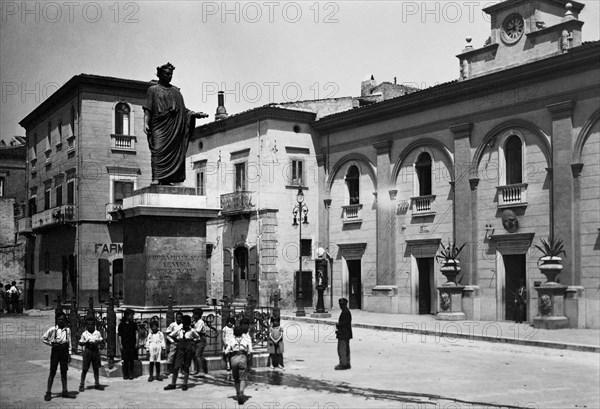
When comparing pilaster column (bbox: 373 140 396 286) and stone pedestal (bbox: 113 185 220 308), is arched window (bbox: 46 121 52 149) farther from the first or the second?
stone pedestal (bbox: 113 185 220 308)

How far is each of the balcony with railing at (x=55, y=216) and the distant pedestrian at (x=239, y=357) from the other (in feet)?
95.3

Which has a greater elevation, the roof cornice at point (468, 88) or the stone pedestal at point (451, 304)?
the roof cornice at point (468, 88)

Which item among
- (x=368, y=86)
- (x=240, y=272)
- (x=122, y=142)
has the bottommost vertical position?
(x=240, y=272)

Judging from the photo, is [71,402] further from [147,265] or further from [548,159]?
[548,159]

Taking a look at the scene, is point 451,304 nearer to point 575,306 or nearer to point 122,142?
point 575,306

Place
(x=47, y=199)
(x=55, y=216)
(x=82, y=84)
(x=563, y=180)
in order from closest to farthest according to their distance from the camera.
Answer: (x=563, y=180)
(x=82, y=84)
(x=55, y=216)
(x=47, y=199)

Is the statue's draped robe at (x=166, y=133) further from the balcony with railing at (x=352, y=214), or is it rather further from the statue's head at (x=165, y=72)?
the balcony with railing at (x=352, y=214)

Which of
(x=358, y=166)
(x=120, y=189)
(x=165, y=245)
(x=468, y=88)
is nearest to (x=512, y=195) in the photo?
(x=468, y=88)

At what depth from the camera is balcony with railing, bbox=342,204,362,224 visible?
34906 millimetres

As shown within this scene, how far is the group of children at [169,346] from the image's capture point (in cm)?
1248

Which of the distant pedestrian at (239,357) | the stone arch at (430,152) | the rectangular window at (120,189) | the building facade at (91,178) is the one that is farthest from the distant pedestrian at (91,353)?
the rectangular window at (120,189)

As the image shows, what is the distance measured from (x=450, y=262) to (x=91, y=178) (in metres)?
19.4

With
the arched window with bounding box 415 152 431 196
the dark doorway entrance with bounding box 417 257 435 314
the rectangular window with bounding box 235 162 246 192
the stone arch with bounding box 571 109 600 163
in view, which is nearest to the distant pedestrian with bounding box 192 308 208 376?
the stone arch with bounding box 571 109 600 163

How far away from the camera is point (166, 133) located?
1541 centimetres
